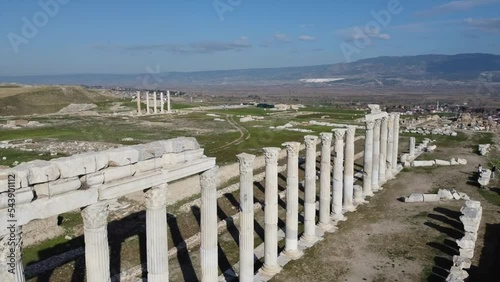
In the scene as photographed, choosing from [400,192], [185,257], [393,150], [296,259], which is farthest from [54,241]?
[393,150]

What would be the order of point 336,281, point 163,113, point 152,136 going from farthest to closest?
point 163,113 → point 152,136 → point 336,281

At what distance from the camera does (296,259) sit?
61.4 ft

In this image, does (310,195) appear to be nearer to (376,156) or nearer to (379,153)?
(376,156)

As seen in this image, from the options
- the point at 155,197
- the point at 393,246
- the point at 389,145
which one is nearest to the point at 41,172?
the point at 155,197

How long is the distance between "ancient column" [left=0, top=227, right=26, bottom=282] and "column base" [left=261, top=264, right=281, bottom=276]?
10.6 meters

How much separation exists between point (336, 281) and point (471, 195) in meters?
17.5

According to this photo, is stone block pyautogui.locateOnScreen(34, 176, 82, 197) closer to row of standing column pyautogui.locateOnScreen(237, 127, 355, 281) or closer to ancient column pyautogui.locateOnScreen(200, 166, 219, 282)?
ancient column pyautogui.locateOnScreen(200, 166, 219, 282)

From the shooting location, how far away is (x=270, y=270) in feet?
56.9

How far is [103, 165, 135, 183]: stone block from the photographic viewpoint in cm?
1055

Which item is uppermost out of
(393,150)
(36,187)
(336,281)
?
(36,187)

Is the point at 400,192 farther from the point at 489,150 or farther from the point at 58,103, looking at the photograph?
the point at 58,103

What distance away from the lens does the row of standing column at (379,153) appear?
27.5m

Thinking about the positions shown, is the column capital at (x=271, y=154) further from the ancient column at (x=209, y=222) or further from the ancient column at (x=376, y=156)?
the ancient column at (x=376, y=156)

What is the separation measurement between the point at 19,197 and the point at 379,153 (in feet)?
84.5
